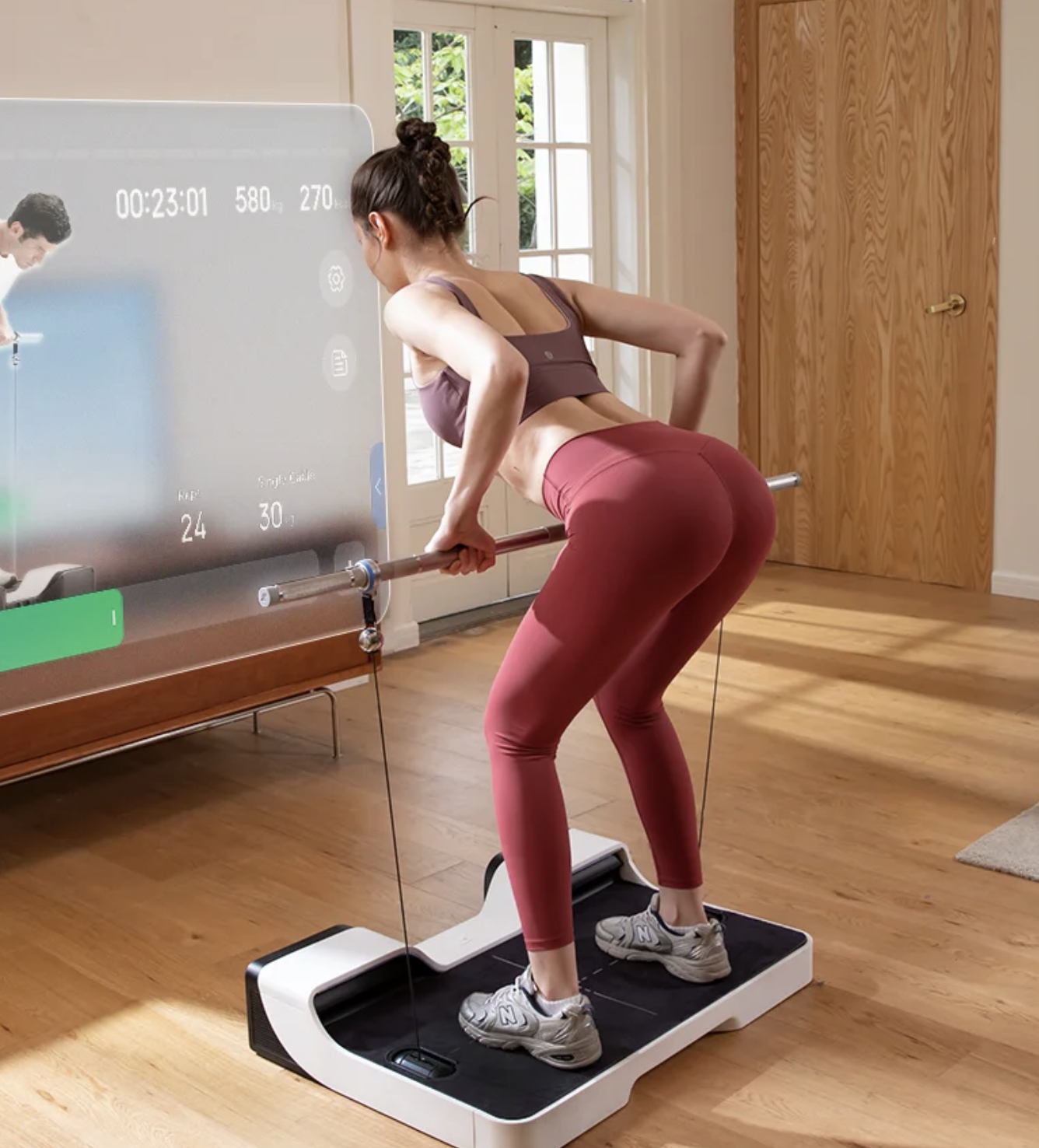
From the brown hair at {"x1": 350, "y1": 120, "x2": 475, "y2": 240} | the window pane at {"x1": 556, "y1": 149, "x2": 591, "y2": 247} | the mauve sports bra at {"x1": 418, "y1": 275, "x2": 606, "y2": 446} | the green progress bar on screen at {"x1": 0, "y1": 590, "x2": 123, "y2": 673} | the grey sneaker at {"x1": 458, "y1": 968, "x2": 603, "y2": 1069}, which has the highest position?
the window pane at {"x1": 556, "y1": 149, "x2": 591, "y2": 247}

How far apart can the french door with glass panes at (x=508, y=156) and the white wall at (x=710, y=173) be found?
1.05 feet

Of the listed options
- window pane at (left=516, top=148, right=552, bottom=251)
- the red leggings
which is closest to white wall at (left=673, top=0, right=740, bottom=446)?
window pane at (left=516, top=148, right=552, bottom=251)

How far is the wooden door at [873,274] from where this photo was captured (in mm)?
5387

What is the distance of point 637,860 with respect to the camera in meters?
3.26

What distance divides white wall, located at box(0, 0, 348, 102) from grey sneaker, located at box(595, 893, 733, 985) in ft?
7.65

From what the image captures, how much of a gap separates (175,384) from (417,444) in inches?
61.5

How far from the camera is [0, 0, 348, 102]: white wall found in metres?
3.63

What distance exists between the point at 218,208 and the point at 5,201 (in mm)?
580

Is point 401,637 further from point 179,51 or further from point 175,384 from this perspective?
point 179,51

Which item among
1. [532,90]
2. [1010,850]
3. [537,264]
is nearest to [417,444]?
[537,264]

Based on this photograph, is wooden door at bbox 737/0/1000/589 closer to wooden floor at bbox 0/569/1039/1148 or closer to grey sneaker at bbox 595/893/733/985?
wooden floor at bbox 0/569/1039/1148

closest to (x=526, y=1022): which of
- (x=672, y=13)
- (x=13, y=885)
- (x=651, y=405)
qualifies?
(x=13, y=885)

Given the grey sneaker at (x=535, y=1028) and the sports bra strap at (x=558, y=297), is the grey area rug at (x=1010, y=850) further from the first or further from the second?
the sports bra strap at (x=558, y=297)

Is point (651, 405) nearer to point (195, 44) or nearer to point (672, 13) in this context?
point (672, 13)
